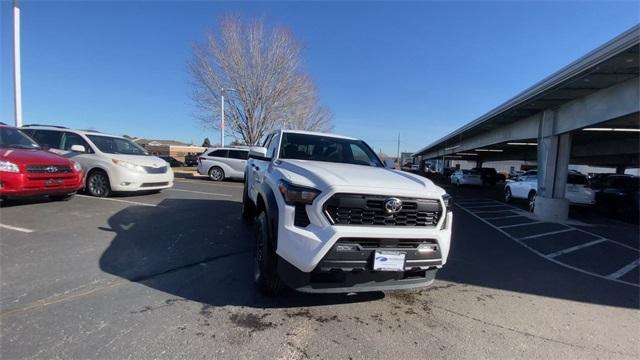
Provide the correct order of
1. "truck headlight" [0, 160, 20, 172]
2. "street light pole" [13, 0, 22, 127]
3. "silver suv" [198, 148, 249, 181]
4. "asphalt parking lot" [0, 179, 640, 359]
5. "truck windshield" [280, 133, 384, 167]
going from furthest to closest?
"silver suv" [198, 148, 249, 181], "street light pole" [13, 0, 22, 127], "truck headlight" [0, 160, 20, 172], "truck windshield" [280, 133, 384, 167], "asphalt parking lot" [0, 179, 640, 359]

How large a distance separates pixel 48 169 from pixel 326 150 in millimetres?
6010

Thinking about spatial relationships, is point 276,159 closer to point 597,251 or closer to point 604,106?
point 597,251

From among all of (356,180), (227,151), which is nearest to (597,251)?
(356,180)

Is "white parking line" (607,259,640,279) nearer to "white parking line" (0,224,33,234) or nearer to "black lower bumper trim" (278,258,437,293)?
"black lower bumper trim" (278,258,437,293)

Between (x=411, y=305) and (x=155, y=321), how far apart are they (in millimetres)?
2533

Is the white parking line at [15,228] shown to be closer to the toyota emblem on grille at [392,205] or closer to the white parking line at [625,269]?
the toyota emblem on grille at [392,205]

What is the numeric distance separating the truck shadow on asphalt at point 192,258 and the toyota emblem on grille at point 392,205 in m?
1.19

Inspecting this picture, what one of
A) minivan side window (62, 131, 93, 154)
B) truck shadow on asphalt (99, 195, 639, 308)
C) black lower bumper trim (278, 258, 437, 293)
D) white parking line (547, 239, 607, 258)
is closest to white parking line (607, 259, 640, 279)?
truck shadow on asphalt (99, 195, 639, 308)

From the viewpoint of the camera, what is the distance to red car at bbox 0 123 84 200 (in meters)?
6.70

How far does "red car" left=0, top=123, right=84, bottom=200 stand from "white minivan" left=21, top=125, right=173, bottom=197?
92cm

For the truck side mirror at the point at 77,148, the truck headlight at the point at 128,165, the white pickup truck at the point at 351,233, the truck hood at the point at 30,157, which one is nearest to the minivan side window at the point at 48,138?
the truck side mirror at the point at 77,148

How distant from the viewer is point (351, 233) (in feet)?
10.1

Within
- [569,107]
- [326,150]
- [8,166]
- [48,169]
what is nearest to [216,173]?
[48,169]

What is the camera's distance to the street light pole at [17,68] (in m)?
11.8
